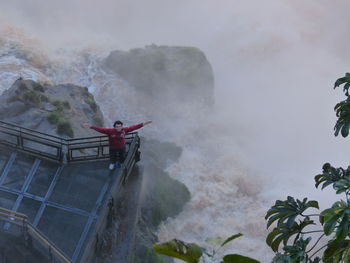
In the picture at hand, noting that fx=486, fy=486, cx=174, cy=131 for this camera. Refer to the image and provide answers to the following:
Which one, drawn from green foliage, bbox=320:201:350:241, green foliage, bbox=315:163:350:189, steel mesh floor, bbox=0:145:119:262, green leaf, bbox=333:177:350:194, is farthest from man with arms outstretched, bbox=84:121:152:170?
green foliage, bbox=320:201:350:241

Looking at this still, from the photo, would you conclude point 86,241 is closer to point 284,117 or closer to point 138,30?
point 284,117

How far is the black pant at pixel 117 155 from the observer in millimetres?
10328

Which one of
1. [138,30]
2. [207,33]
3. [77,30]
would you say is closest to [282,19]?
[207,33]

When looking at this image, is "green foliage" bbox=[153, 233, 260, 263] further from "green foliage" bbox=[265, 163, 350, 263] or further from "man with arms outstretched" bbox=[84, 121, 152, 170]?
"man with arms outstretched" bbox=[84, 121, 152, 170]

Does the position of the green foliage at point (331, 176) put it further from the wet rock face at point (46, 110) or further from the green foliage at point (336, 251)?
the wet rock face at point (46, 110)

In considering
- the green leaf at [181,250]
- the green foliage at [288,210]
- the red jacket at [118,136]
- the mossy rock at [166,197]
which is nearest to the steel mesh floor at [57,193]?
the red jacket at [118,136]

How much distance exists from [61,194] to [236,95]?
2637cm

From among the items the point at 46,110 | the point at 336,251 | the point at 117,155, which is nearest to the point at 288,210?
the point at 336,251

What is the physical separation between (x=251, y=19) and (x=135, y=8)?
1044 centimetres

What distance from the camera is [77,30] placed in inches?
1458

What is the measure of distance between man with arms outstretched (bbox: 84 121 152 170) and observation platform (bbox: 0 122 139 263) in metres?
0.22

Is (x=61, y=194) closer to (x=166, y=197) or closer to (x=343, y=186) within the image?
(x=343, y=186)

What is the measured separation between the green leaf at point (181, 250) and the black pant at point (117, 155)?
7.41 metres

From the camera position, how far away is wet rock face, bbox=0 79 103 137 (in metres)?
15.7
